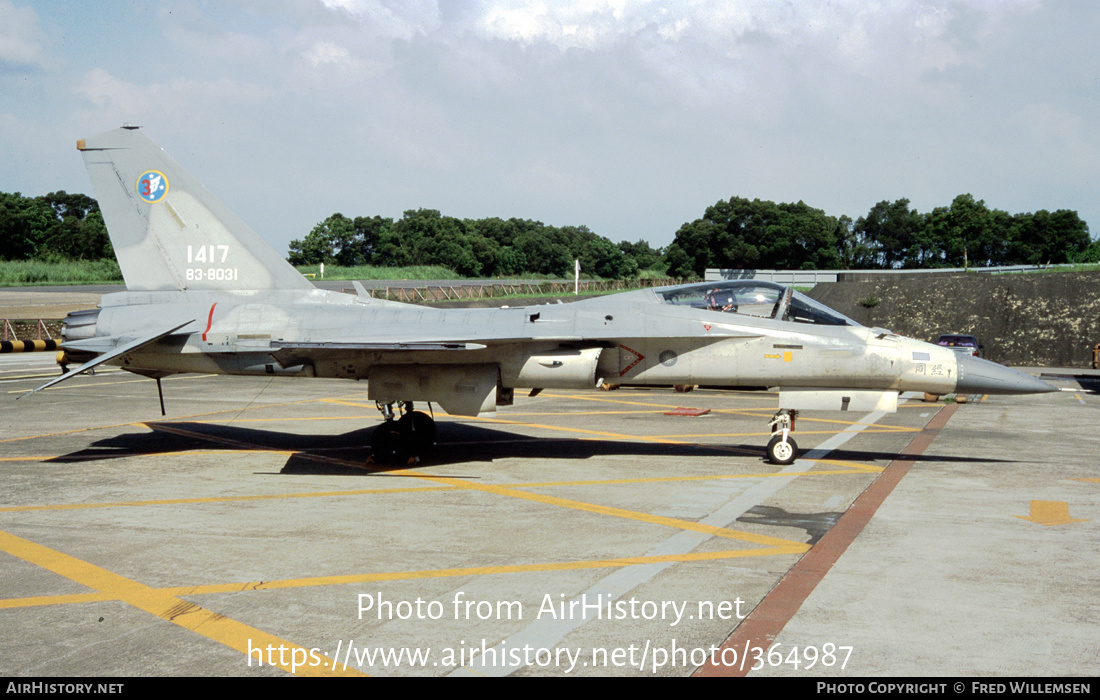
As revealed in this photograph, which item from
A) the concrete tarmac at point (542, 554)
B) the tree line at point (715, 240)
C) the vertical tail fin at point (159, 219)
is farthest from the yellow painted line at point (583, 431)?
the tree line at point (715, 240)

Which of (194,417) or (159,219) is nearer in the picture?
(159,219)

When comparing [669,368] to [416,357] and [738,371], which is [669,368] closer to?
[738,371]

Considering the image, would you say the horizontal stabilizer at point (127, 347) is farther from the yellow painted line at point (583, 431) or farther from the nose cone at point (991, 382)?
the nose cone at point (991, 382)

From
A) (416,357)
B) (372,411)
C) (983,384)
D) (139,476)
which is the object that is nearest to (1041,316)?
(983,384)

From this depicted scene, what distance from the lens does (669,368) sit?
12.3m

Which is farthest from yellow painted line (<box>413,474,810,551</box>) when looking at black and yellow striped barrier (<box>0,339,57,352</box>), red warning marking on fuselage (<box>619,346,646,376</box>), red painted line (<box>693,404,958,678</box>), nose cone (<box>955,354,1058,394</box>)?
black and yellow striped barrier (<box>0,339,57,352</box>)

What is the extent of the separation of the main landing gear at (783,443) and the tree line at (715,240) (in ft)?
230

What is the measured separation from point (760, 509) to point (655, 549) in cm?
224

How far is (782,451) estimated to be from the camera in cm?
1226

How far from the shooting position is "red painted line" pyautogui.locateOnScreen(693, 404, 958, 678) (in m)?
5.37

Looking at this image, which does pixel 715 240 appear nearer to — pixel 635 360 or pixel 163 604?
pixel 635 360

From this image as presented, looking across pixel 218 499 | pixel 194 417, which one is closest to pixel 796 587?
pixel 218 499

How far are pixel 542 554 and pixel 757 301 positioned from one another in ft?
21.0

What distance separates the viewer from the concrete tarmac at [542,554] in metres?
5.46
